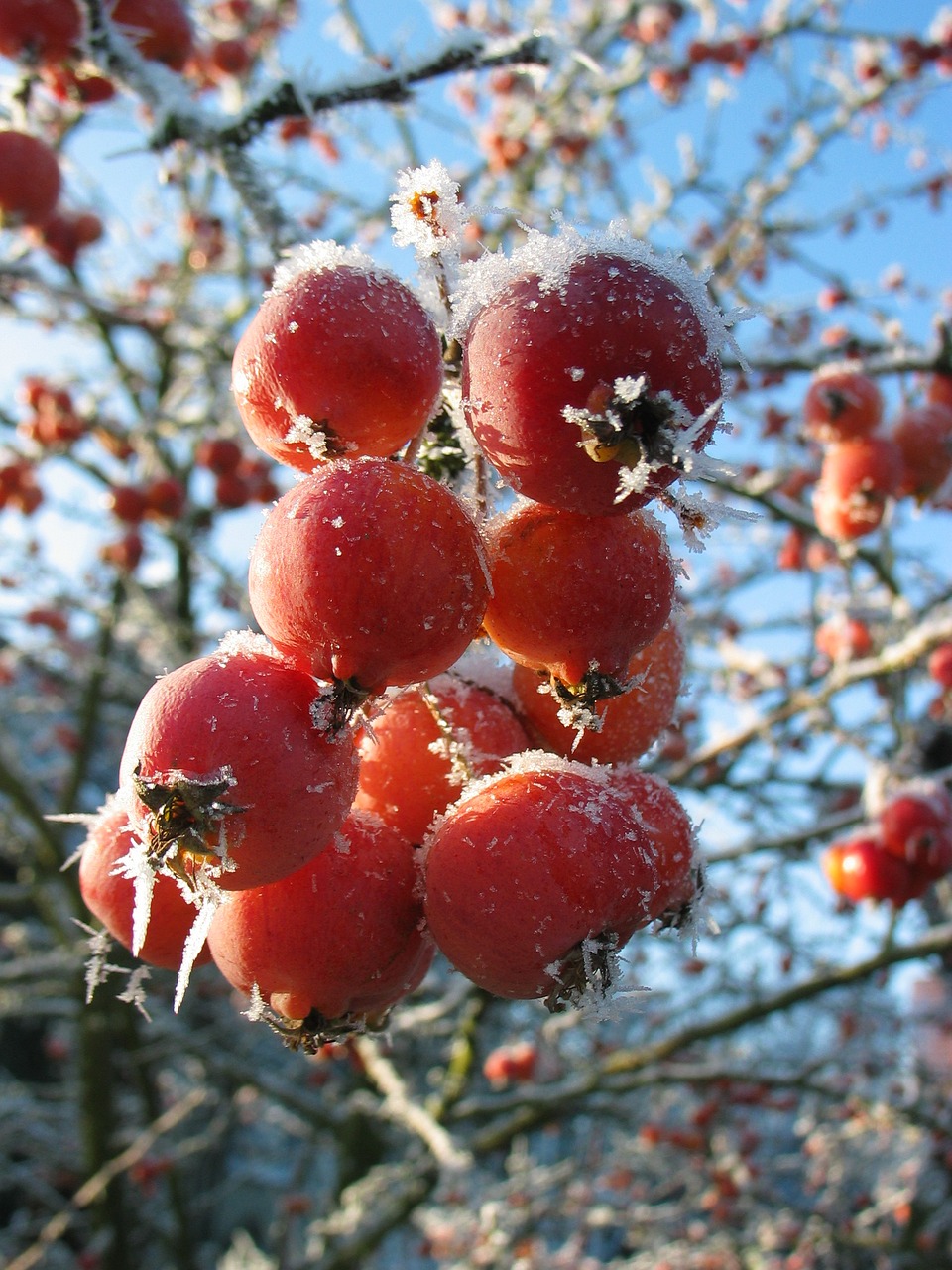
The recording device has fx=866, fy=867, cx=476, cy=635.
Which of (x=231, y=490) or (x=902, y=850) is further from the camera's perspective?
(x=231, y=490)

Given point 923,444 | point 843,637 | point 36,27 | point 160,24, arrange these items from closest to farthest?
point 36,27 < point 160,24 < point 923,444 < point 843,637

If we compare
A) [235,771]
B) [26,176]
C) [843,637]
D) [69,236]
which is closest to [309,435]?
[235,771]

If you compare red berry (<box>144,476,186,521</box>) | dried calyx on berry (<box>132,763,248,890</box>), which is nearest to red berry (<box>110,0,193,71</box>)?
dried calyx on berry (<box>132,763,248,890</box>)

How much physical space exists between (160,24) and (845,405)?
6.72 feet

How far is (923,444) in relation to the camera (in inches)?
105

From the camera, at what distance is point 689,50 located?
5691mm

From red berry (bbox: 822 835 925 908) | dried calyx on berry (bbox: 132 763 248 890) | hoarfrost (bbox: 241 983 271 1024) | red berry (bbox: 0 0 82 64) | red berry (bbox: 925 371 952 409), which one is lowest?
red berry (bbox: 822 835 925 908)

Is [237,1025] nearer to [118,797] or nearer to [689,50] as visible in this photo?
[118,797]

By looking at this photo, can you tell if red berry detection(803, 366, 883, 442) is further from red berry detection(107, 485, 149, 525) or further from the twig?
the twig

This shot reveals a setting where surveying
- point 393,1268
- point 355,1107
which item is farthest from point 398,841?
point 393,1268

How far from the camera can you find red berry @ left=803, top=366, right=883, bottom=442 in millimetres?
2623

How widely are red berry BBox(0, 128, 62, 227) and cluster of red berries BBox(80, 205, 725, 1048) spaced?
5.60 feet

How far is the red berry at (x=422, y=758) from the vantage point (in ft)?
2.81

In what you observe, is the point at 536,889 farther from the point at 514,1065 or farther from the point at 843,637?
the point at 514,1065
